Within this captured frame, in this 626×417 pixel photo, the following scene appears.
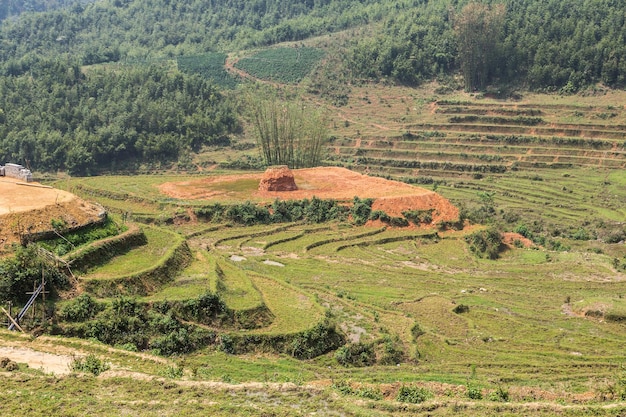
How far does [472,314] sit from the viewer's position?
1310 inches

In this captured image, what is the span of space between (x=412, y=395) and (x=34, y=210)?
1726 cm

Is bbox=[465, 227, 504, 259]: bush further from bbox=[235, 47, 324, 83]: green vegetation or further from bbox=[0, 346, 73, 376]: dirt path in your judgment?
bbox=[235, 47, 324, 83]: green vegetation

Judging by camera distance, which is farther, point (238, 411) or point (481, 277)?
point (481, 277)

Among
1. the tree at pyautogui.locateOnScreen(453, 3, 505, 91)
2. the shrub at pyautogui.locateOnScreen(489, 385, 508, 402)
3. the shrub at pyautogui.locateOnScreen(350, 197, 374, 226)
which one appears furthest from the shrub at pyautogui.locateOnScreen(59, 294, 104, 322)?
the tree at pyautogui.locateOnScreen(453, 3, 505, 91)

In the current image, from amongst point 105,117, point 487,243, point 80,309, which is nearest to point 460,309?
point 487,243

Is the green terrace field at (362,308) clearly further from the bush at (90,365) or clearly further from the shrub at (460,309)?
the bush at (90,365)

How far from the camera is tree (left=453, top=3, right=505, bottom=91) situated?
8856 cm

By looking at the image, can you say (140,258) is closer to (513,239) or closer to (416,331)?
(416,331)

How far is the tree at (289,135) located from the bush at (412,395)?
47112 mm

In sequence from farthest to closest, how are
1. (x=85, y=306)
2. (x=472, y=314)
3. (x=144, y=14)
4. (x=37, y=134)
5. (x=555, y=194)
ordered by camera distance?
(x=144, y=14) < (x=37, y=134) < (x=555, y=194) < (x=472, y=314) < (x=85, y=306)

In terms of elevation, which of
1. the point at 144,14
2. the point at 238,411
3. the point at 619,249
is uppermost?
the point at 144,14

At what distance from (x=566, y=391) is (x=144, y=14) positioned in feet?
448

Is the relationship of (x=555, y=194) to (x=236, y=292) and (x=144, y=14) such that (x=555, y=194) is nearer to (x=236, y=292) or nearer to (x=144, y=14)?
(x=236, y=292)

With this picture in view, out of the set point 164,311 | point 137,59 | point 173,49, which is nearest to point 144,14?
point 173,49
